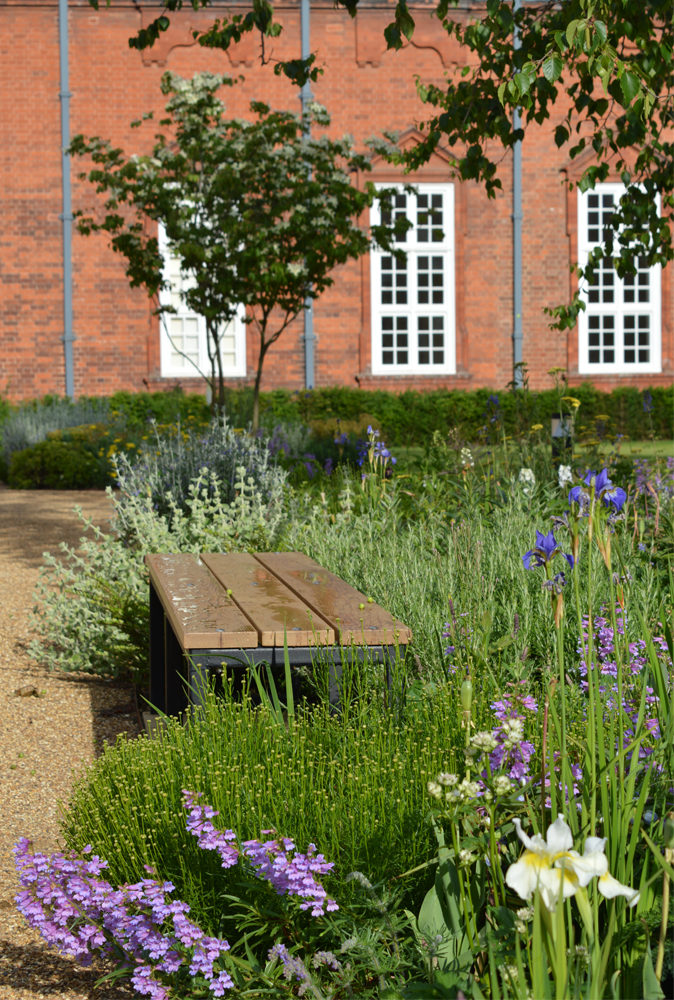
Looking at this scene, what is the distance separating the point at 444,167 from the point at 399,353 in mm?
3120

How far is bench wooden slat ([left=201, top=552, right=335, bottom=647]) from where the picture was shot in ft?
9.80

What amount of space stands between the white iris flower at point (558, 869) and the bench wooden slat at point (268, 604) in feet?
4.81

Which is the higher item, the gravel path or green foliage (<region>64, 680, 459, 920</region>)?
green foliage (<region>64, 680, 459, 920</region>)

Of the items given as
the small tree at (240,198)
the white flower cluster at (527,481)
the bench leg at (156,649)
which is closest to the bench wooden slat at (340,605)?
the bench leg at (156,649)

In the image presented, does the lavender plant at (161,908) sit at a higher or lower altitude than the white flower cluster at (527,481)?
lower

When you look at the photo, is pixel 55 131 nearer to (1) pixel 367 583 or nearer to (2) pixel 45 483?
(2) pixel 45 483

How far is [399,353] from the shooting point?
1927 centimetres

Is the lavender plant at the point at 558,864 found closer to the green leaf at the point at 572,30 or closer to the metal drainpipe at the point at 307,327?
the green leaf at the point at 572,30

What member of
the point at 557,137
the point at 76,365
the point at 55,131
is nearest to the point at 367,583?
the point at 557,137

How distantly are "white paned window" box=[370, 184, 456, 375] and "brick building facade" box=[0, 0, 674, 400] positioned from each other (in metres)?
0.03

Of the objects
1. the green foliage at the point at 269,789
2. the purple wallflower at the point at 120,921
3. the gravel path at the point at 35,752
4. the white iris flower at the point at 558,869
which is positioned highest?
the white iris flower at the point at 558,869

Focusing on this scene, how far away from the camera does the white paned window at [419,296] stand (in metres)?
19.2

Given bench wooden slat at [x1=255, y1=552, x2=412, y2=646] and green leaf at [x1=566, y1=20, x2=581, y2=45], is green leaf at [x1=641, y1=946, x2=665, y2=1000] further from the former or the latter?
green leaf at [x1=566, y1=20, x2=581, y2=45]

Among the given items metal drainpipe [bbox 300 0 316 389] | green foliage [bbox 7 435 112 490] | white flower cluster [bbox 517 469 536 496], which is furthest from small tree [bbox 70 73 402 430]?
metal drainpipe [bbox 300 0 316 389]
